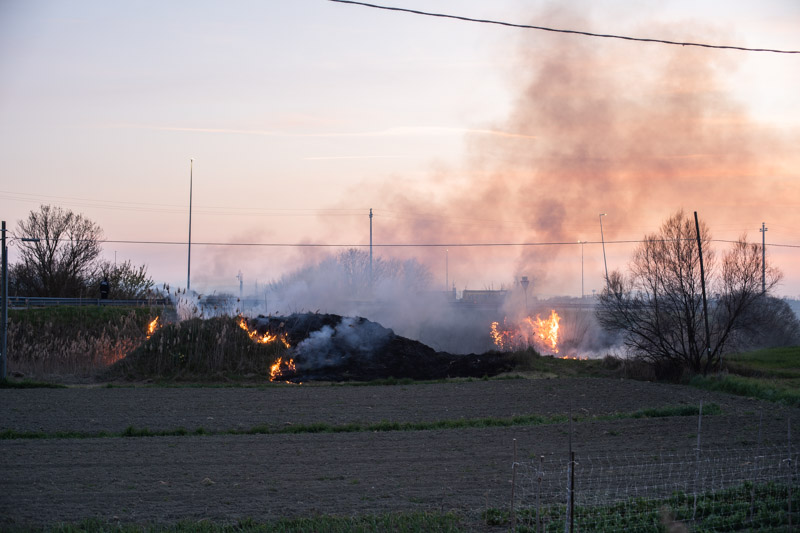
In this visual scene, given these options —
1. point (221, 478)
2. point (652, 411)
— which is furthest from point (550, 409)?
point (221, 478)

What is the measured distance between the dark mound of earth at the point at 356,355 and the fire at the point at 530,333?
11.6 metres

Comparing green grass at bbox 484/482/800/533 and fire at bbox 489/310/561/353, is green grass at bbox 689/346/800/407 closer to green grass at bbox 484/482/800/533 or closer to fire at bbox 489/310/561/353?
fire at bbox 489/310/561/353

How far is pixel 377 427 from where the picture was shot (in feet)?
54.1

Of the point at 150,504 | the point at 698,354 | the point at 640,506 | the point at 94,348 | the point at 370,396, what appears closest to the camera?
the point at 640,506

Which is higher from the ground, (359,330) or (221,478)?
(359,330)

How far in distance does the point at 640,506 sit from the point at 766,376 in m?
23.0

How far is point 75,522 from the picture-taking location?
826cm

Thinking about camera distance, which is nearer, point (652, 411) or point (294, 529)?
point (294, 529)

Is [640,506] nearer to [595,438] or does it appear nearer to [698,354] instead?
[595,438]

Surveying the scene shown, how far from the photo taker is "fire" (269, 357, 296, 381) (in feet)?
91.0

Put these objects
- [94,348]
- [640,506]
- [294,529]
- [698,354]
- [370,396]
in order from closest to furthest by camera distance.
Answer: [294,529] < [640,506] < [370,396] < [698,354] < [94,348]

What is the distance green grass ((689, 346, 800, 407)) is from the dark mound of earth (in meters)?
8.60

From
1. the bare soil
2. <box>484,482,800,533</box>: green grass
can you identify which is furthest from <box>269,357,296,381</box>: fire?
<box>484,482,800,533</box>: green grass

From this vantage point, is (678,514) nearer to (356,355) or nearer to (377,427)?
(377,427)
